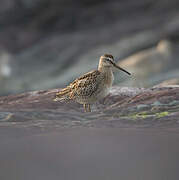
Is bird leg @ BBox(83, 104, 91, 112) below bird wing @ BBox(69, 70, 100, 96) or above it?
below

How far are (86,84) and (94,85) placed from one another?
250 millimetres

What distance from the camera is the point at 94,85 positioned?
6605 millimetres

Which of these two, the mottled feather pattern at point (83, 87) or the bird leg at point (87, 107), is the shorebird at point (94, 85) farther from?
the bird leg at point (87, 107)

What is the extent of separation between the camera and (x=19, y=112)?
10.5 meters

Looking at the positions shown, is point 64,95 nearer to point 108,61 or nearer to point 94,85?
point 94,85

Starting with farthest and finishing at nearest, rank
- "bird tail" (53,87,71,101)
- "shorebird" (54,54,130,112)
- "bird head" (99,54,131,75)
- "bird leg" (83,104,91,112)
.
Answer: "bird leg" (83,104,91,112), "bird tail" (53,87,71,101), "bird head" (99,54,131,75), "shorebird" (54,54,130,112)

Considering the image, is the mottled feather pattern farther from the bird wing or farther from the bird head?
the bird head

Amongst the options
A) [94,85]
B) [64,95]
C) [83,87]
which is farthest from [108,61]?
[64,95]

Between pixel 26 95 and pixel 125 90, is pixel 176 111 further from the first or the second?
pixel 26 95

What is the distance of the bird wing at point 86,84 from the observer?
6625mm

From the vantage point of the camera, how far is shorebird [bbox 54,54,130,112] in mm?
6609

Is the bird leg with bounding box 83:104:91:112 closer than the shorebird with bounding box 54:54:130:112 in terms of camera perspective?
No

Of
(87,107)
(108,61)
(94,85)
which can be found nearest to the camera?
(94,85)

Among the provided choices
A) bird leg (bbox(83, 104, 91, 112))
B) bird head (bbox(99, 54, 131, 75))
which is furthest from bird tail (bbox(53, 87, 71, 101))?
bird head (bbox(99, 54, 131, 75))
